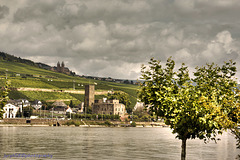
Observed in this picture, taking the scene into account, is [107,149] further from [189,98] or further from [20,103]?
[20,103]

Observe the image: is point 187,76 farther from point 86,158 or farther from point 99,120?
point 99,120

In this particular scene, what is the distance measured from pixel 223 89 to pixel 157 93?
8066mm

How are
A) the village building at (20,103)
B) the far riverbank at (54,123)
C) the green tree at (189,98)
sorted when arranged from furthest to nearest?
the village building at (20,103)
the far riverbank at (54,123)
the green tree at (189,98)

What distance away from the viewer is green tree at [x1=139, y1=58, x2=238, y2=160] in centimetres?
3222

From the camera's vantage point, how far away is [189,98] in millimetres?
34000

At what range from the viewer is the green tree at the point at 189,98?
106 ft

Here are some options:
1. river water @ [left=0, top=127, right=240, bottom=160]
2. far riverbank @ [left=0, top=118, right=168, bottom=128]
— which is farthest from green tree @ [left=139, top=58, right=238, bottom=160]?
far riverbank @ [left=0, top=118, right=168, bottom=128]

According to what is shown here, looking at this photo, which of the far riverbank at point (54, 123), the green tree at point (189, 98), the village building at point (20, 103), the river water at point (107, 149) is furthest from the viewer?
the village building at point (20, 103)

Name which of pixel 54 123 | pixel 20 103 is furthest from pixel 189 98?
pixel 20 103

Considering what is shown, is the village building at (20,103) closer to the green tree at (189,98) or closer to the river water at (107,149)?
the river water at (107,149)

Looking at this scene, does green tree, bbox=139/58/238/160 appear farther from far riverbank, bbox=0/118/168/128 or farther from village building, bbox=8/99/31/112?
village building, bbox=8/99/31/112

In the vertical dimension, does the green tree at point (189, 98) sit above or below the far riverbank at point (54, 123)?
above

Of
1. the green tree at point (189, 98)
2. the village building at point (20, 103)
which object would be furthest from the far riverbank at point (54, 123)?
the green tree at point (189, 98)

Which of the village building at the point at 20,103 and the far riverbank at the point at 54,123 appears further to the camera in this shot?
the village building at the point at 20,103
